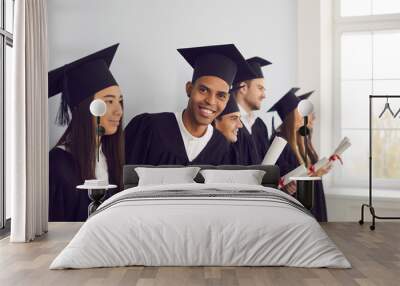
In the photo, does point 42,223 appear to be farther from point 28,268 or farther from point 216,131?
point 216,131

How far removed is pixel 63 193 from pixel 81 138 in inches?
30.0

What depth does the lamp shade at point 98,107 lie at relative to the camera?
6395 mm

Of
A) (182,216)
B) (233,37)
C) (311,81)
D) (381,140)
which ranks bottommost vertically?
(182,216)

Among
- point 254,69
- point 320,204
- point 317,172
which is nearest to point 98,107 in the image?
point 254,69

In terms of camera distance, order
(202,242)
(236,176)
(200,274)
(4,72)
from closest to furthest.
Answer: (200,274)
(202,242)
(4,72)
(236,176)

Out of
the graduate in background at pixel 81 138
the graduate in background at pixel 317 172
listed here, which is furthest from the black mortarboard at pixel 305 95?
the graduate in background at pixel 81 138

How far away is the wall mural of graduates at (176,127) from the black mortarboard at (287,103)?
13 millimetres

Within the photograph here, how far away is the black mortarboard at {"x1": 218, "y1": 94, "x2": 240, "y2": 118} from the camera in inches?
265

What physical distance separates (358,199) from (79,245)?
3899mm

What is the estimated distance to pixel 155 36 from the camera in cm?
689

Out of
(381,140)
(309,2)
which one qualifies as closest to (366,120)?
(381,140)

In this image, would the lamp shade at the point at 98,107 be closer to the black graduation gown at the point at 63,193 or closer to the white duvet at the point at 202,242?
the black graduation gown at the point at 63,193

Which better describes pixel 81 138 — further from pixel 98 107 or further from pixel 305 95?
pixel 305 95

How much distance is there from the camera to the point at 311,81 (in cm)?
665
